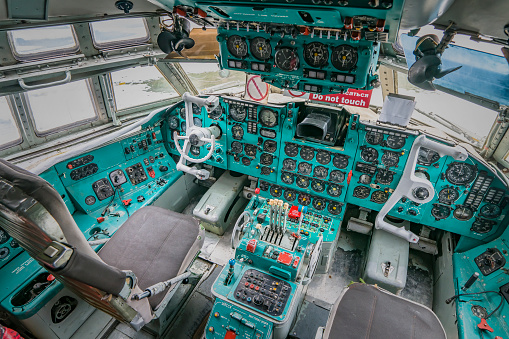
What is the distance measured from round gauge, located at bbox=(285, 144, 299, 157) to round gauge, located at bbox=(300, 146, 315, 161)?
8 centimetres

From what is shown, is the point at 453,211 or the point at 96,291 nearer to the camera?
the point at 96,291

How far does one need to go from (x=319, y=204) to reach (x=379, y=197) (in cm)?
87

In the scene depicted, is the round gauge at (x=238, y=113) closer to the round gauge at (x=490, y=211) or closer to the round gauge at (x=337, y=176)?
the round gauge at (x=337, y=176)

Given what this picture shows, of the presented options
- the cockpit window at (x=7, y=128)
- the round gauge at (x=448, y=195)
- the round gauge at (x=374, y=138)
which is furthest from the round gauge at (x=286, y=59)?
the cockpit window at (x=7, y=128)

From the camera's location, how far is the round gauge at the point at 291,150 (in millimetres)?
4378

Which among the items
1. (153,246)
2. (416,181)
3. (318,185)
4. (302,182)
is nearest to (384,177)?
(416,181)

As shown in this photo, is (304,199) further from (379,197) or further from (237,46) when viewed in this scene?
(237,46)

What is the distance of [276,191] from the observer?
4.86 m

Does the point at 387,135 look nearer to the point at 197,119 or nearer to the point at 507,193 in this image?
the point at 507,193

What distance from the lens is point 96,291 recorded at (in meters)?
1.80

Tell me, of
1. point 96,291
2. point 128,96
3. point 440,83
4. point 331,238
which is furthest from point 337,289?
point 128,96

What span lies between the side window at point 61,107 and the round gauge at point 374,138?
3911 millimetres

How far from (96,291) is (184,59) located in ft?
10.7

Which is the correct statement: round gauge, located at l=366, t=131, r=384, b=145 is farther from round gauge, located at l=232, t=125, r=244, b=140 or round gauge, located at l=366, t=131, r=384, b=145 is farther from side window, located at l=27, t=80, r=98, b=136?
side window, located at l=27, t=80, r=98, b=136
